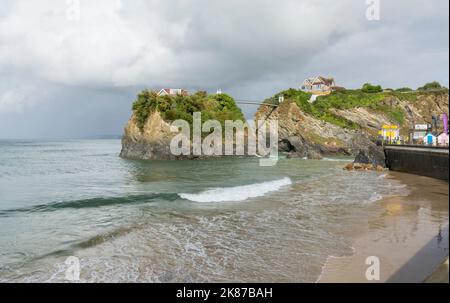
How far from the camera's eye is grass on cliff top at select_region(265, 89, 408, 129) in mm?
73438

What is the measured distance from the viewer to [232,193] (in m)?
21.8

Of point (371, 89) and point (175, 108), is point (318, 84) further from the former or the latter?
point (175, 108)

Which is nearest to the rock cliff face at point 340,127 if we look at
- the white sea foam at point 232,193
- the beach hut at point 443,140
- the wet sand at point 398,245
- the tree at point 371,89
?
the tree at point 371,89

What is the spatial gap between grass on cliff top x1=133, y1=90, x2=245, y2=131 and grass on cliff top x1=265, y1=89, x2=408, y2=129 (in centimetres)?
1682

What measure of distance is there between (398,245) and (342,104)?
73.0 m

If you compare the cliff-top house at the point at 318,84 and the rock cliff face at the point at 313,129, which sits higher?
the cliff-top house at the point at 318,84

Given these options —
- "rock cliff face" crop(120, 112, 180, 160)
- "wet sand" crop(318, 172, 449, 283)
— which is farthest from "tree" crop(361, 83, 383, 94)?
"wet sand" crop(318, 172, 449, 283)

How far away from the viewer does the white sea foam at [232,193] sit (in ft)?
64.4

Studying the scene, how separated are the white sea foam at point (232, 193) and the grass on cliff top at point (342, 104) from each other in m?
52.2

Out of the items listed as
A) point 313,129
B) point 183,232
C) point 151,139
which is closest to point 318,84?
point 313,129

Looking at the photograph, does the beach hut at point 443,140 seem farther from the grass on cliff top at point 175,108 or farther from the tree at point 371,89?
the tree at point 371,89

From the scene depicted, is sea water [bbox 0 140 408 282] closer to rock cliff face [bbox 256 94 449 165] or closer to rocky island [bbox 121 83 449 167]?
rocky island [bbox 121 83 449 167]

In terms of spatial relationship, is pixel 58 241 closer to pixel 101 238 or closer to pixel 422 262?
pixel 101 238

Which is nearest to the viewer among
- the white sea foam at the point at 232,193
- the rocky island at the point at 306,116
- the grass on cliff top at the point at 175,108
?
the white sea foam at the point at 232,193
